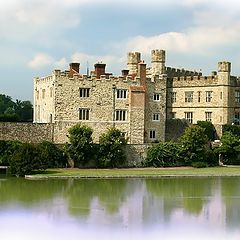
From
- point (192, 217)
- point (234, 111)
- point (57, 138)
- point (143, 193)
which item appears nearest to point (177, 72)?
point (234, 111)

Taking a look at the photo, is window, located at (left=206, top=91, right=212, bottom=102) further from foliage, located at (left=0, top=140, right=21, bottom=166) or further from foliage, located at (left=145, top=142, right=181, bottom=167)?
foliage, located at (left=0, top=140, right=21, bottom=166)

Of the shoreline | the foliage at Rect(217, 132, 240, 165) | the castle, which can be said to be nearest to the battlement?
the castle

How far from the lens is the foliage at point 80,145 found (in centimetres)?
4184

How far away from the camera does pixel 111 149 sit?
140 feet

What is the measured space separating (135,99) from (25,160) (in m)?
11.6

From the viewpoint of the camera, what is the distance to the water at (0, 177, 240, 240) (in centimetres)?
2130

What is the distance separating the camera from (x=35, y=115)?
2041 inches

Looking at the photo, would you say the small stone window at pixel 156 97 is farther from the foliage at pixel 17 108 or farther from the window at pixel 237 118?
the foliage at pixel 17 108

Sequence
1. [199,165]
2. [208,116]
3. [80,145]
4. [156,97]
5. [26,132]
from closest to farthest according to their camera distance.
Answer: [80,145] → [199,165] → [26,132] → [156,97] → [208,116]

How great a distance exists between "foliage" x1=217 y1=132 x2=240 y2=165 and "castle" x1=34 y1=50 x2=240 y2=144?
12.5 ft

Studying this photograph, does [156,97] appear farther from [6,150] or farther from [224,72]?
[6,150]

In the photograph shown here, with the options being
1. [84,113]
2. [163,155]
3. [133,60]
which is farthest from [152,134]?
[133,60]

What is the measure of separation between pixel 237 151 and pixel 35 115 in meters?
16.4

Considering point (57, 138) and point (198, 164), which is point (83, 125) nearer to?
point (57, 138)
